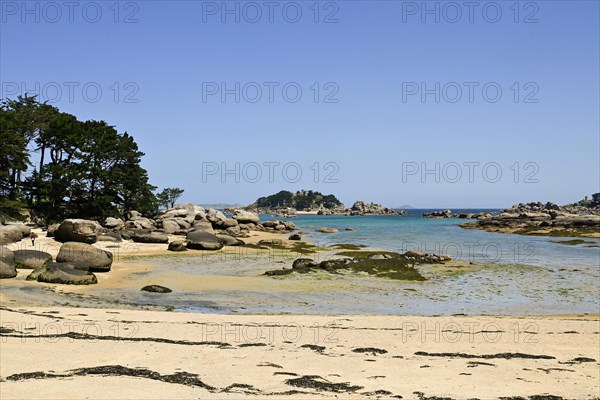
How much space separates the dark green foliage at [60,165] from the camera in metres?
48.7

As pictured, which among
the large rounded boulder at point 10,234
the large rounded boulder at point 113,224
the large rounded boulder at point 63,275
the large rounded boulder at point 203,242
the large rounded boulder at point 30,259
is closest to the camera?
the large rounded boulder at point 63,275

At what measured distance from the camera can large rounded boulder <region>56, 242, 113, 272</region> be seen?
1058 inches

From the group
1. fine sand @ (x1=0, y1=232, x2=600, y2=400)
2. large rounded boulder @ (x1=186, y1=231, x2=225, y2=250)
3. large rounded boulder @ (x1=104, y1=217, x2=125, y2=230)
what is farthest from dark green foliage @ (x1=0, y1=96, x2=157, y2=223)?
fine sand @ (x1=0, y1=232, x2=600, y2=400)

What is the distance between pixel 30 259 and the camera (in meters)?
26.8

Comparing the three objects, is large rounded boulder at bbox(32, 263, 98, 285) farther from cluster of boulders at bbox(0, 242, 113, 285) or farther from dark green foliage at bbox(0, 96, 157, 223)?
dark green foliage at bbox(0, 96, 157, 223)

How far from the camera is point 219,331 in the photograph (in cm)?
1527

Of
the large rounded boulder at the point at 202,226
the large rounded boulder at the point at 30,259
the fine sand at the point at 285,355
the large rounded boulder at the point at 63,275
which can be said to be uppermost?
the large rounded boulder at the point at 202,226

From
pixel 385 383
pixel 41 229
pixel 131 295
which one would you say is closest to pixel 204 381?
pixel 385 383

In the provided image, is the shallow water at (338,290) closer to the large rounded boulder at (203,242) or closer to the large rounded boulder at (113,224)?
the large rounded boulder at (203,242)

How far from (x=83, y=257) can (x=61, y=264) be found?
100 inches

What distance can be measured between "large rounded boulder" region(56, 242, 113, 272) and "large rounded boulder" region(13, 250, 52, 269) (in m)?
0.77

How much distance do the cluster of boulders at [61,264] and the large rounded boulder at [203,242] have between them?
15.0m

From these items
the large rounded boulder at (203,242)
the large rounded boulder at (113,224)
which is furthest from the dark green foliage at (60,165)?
the large rounded boulder at (203,242)

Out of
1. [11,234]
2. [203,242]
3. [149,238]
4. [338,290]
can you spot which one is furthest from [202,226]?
[338,290]
